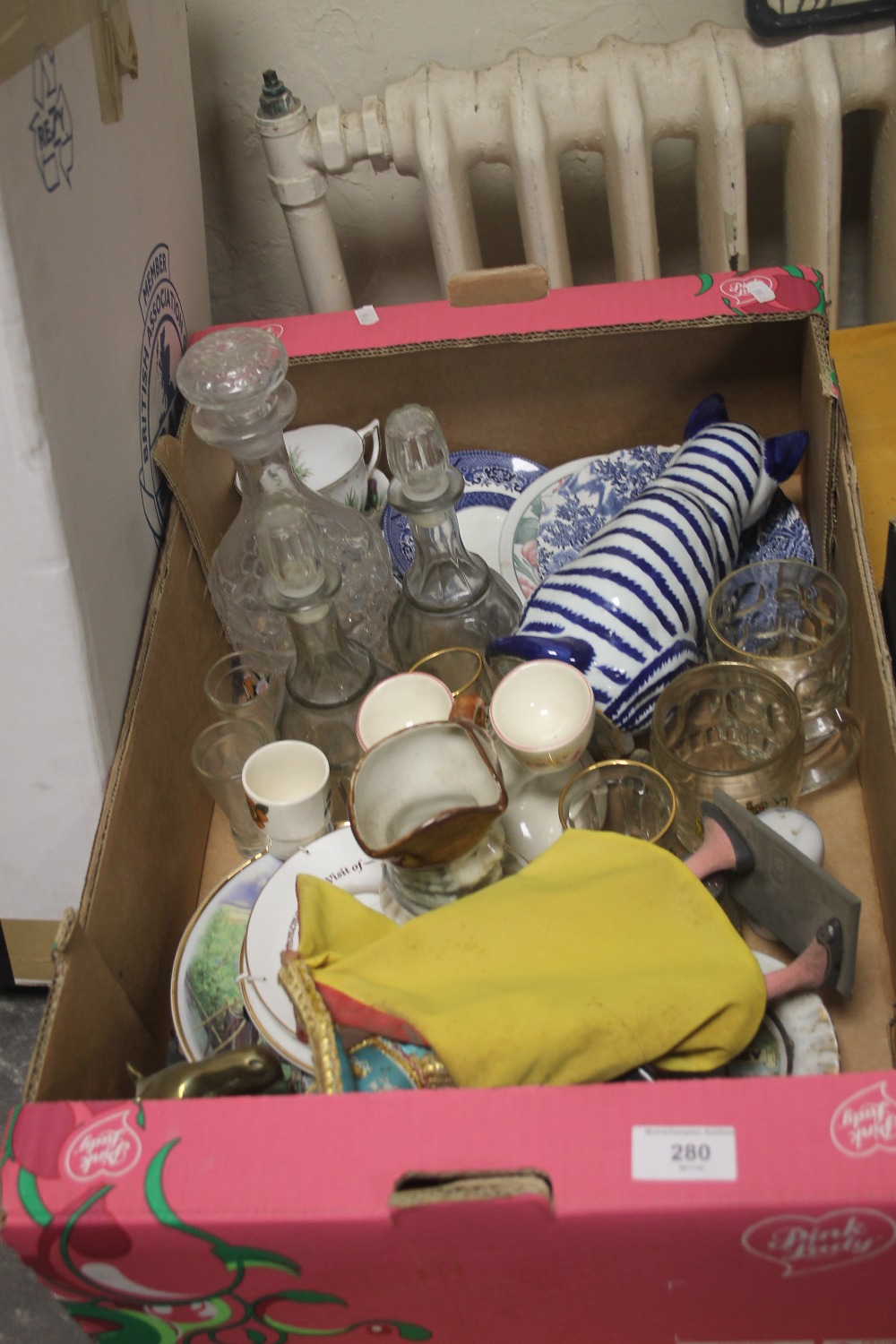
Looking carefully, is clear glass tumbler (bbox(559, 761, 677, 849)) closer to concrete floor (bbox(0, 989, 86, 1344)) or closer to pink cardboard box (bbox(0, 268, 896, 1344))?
pink cardboard box (bbox(0, 268, 896, 1344))

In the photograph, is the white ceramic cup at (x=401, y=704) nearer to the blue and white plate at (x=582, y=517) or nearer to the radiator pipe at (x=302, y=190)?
the blue and white plate at (x=582, y=517)

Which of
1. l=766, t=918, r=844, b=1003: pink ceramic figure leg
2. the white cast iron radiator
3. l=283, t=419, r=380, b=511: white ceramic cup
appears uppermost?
the white cast iron radiator

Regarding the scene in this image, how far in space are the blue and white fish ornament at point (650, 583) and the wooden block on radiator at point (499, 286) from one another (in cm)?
19

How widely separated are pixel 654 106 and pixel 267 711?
696 millimetres

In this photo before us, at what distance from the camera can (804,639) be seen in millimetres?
771

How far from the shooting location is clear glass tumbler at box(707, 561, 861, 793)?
0.68 metres

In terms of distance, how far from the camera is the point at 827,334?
83cm

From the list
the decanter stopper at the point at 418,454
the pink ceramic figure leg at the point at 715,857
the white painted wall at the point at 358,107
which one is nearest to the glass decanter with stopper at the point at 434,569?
the decanter stopper at the point at 418,454

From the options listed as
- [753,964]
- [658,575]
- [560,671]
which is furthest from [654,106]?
[753,964]

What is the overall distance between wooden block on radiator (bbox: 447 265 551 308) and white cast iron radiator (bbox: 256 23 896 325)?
23 centimetres

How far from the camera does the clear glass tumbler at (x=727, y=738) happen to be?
617 mm

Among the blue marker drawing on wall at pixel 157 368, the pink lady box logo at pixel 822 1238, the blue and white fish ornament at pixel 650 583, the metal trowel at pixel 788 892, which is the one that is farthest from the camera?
the blue marker drawing on wall at pixel 157 368

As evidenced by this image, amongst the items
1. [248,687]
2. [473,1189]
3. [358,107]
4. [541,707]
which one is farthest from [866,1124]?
[358,107]

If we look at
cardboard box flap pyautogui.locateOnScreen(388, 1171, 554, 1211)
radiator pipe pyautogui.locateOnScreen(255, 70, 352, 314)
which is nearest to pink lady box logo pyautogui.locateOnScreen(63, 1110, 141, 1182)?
cardboard box flap pyautogui.locateOnScreen(388, 1171, 554, 1211)
